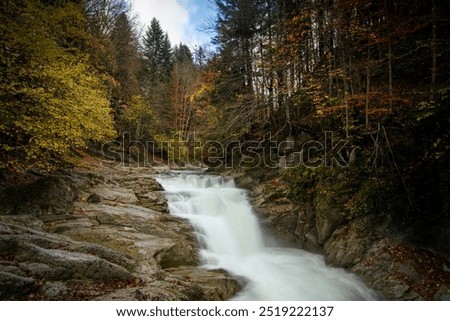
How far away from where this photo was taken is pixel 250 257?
27.2ft

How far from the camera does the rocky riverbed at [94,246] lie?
4.04 m

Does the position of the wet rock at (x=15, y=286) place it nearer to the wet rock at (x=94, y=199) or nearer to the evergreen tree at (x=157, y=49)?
the wet rock at (x=94, y=199)

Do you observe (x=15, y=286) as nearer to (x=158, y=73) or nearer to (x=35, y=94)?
(x=35, y=94)

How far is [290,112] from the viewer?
40.9 ft

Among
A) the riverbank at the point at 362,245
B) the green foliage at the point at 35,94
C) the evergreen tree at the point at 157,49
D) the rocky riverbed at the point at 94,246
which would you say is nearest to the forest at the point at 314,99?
the green foliage at the point at 35,94

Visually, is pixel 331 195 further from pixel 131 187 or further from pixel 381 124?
pixel 131 187

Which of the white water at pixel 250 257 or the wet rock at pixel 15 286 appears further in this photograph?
the white water at pixel 250 257

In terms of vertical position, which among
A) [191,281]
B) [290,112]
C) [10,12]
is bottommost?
[191,281]

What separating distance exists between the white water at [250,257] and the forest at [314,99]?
176 centimetres

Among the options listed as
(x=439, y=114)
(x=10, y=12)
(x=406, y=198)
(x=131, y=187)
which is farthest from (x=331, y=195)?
(x=10, y=12)

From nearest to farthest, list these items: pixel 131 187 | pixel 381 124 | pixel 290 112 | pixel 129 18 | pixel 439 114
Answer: pixel 439 114 → pixel 381 124 → pixel 131 187 → pixel 290 112 → pixel 129 18

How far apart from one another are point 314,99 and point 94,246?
862cm

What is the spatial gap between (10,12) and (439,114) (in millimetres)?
10261

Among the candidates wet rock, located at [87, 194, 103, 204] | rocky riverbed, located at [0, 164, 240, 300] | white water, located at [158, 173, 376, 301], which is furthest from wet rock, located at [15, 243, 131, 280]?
wet rock, located at [87, 194, 103, 204]
